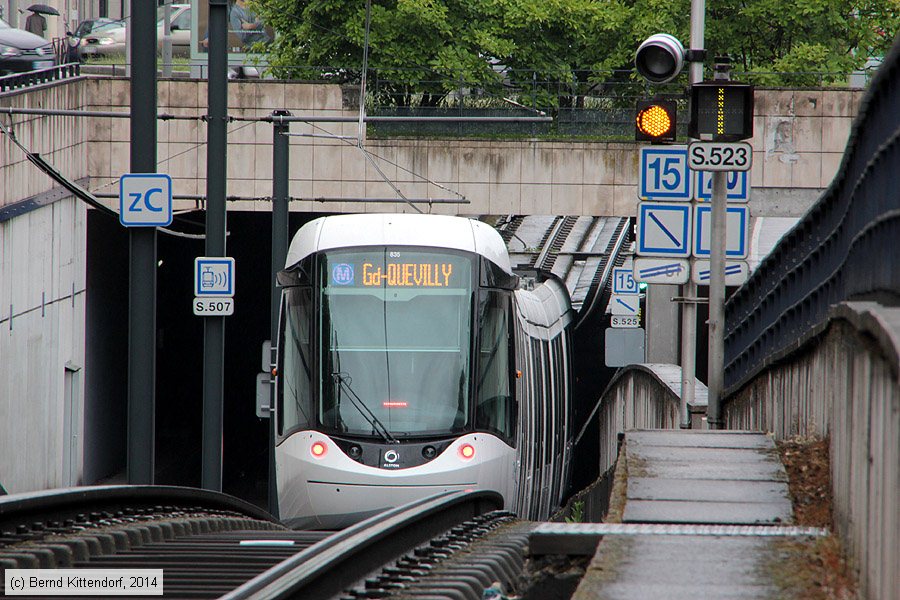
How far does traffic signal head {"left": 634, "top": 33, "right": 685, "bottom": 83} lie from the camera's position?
507 inches

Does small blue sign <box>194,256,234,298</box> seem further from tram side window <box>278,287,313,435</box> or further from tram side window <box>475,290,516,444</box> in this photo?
tram side window <box>475,290,516,444</box>

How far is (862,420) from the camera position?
5660 mm

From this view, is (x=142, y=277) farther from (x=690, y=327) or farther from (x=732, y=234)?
(x=690, y=327)

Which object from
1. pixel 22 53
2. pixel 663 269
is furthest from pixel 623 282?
pixel 663 269

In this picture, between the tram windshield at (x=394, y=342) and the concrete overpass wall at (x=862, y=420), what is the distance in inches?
248

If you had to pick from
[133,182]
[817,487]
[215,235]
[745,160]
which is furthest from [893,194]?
[215,235]

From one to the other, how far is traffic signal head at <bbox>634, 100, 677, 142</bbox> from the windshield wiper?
12.6 ft

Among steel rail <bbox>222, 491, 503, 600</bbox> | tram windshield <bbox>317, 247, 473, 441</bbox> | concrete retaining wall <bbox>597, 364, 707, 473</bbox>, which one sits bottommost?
concrete retaining wall <bbox>597, 364, 707, 473</bbox>

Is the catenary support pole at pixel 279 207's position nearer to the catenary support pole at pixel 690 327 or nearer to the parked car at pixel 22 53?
the catenary support pole at pixel 690 327

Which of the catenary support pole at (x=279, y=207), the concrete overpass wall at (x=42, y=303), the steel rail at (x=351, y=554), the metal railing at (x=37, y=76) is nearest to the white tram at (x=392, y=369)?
the steel rail at (x=351, y=554)

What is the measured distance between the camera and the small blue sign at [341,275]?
14961 millimetres

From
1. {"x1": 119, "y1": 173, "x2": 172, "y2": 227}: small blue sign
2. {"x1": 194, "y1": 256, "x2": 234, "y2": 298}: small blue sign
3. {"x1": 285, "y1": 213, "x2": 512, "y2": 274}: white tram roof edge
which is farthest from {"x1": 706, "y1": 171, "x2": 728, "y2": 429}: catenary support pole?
{"x1": 194, "y1": 256, "x2": 234, "y2": 298}: small blue sign

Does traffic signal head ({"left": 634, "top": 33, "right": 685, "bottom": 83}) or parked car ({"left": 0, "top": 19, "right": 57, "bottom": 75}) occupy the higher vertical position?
parked car ({"left": 0, "top": 19, "right": 57, "bottom": 75})

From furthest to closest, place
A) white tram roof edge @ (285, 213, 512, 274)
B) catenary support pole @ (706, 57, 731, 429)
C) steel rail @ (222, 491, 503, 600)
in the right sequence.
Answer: white tram roof edge @ (285, 213, 512, 274) → catenary support pole @ (706, 57, 731, 429) → steel rail @ (222, 491, 503, 600)
